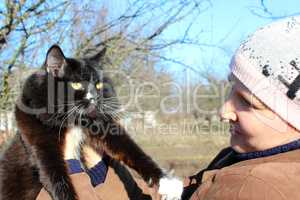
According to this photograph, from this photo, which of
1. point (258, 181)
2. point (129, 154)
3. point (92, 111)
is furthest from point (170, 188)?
point (258, 181)

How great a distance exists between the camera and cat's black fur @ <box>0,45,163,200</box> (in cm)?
192

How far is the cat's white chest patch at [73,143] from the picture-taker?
2008 mm

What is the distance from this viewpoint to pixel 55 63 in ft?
7.98

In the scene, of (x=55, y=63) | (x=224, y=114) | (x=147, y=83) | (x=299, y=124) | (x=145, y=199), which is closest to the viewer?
(x=299, y=124)

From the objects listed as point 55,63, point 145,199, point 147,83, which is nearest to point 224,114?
point 145,199

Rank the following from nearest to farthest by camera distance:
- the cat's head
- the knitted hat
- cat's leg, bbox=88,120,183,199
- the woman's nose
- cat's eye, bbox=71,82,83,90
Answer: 1. the knitted hat
2. the woman's nose
3. cat's leg, bbox=88,120,183,199
4. the cat's head
5. cat's eye, bbox=71,82,83,90

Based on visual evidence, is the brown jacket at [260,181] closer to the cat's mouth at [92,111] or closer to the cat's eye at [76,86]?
the cat's mouth at [92,111]

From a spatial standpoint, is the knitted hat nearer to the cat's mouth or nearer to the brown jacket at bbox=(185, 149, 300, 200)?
the brown jacket at bbox=(185, 149, 300, 200)

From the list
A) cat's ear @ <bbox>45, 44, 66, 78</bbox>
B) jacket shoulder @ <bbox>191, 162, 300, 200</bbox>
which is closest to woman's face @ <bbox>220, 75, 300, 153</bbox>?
jacket shoulder @ <bbox>191, 162, 300, 200</bbox>

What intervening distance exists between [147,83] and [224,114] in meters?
3.69

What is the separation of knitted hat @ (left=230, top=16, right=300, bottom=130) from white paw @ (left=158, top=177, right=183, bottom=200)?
0.78 metres

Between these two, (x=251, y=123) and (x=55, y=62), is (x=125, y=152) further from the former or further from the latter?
(x=251, y=123)

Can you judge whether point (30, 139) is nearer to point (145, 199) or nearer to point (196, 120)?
→ point (145, 199)

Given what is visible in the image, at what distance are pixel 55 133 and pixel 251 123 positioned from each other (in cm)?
115
